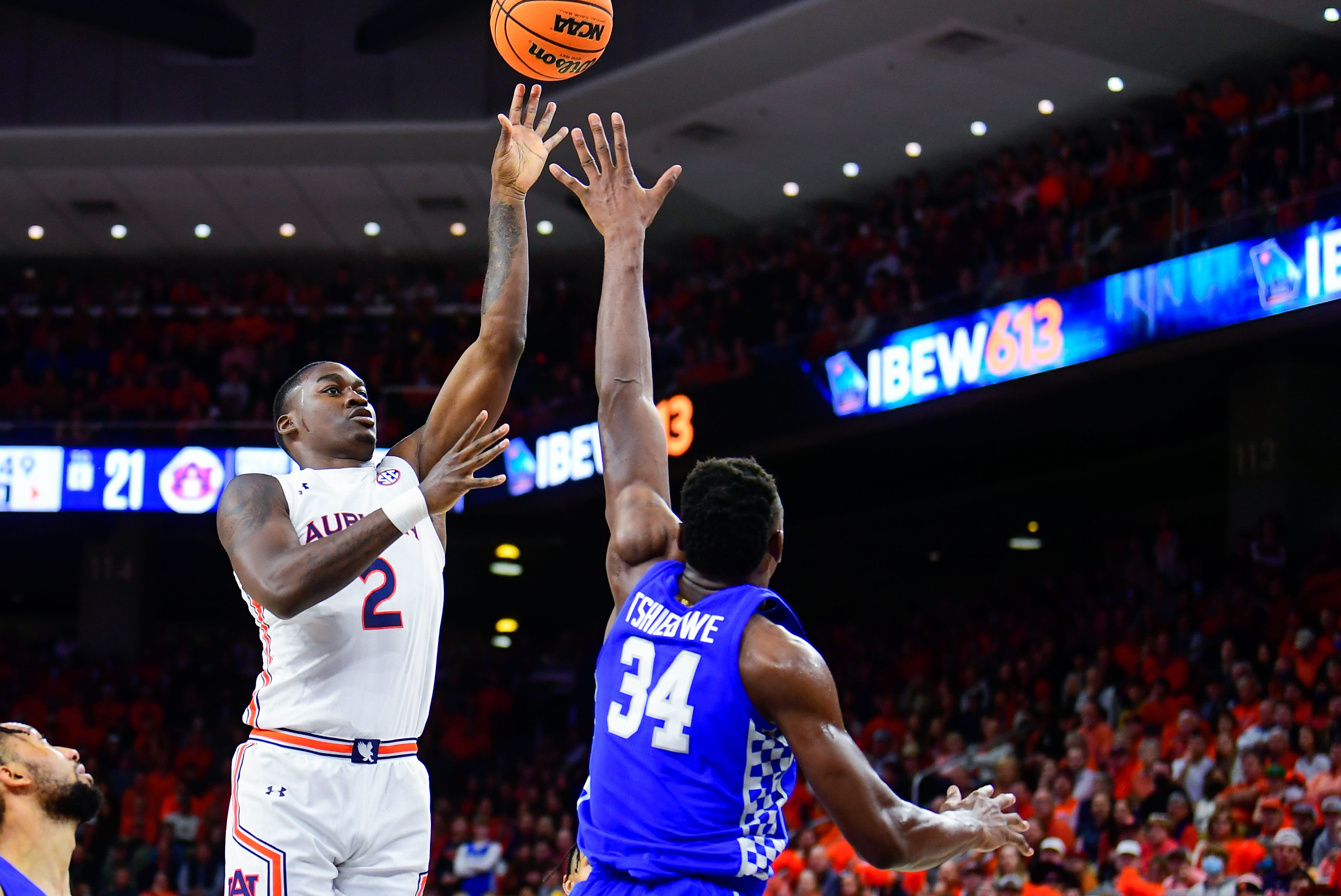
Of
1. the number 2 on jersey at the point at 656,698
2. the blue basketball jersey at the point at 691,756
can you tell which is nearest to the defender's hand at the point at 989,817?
the blue basketball jersey at the point at 691,756

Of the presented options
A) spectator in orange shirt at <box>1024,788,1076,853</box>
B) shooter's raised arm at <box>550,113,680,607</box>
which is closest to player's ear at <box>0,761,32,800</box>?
shooter's raised arm at <box>550,113,680,607</box>

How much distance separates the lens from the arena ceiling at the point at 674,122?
60.6ft

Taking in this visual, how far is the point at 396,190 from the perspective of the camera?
23.9m

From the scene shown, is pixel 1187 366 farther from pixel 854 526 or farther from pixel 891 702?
pixel 854 526

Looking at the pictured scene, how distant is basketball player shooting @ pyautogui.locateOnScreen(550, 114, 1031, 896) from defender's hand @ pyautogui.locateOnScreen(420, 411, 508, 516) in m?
0.81

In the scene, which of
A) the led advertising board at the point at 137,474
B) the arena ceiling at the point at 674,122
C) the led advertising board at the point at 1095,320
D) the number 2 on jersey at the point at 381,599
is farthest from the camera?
the led advertising board at the point at 137,474

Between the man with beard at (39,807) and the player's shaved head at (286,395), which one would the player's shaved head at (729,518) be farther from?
the player's shaved head at (286,395)

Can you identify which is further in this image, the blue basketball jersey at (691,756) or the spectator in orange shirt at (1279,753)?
the spectator in orange shirt at (1279,753)

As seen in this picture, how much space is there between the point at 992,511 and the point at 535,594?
9134 mm

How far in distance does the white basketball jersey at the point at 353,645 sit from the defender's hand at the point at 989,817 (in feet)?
5.20

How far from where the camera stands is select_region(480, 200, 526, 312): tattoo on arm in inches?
209

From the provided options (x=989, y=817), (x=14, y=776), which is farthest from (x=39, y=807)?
(x=989, y=817)

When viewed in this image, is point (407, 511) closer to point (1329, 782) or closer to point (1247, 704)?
point (1329, 782)

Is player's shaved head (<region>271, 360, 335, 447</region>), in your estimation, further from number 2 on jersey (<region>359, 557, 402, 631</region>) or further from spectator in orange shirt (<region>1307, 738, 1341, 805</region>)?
spectator in orange shirt (<region>1307, 738, 1341, 805</region>)
